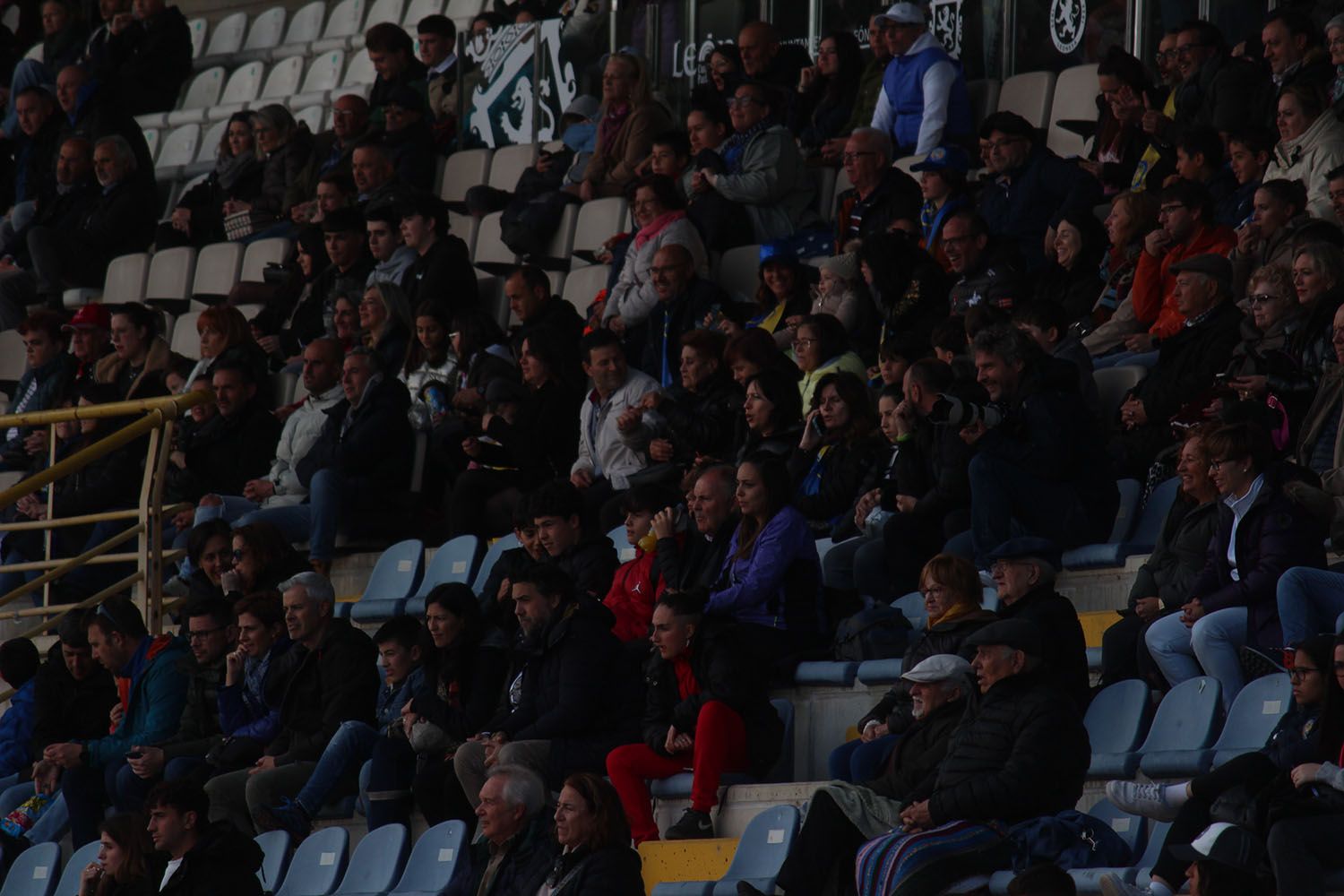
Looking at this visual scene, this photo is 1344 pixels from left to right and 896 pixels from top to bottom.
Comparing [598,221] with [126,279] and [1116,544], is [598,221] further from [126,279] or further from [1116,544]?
[1116,544]

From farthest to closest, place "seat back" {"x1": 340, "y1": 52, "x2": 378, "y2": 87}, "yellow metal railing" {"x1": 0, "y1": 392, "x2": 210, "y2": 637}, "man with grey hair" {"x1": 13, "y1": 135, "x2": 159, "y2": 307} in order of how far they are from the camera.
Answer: "seat back" {"x1": 340, "y1": 52, "x2": 378, "y2": 87} < "man with grey hair" {"x1": 13, "y1": 135, "x2": 159, "y2": 307} < "yellow metal railing" {"x1": 0, "y1": 392, "x2": 210, "y2": 637}

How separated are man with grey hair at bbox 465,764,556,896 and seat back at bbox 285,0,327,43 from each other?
1010cm

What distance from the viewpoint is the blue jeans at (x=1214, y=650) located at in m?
6.73

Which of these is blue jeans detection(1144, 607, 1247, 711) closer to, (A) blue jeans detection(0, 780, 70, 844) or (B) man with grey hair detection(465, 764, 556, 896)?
(B) man with grey hair detection(465, 764, 556, 896)

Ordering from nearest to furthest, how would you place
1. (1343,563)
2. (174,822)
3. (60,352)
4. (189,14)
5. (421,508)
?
1. (1343,563)
2. (174,822)
3. (421,508)
4. (60,352)
5. (189,14)

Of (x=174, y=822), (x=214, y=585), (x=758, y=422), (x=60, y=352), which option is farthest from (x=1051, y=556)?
(x=60, y=352)

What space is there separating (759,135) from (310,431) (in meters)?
2.41

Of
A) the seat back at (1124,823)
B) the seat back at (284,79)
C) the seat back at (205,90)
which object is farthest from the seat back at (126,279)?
the seat back at (1124,823)

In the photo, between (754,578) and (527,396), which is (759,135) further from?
(754,578)

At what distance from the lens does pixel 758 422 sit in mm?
8781

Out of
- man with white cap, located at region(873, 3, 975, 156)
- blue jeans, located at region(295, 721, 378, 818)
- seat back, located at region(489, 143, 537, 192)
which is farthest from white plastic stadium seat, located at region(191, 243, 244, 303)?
→ blue jeans, located at region(295, 721, 378, 818)

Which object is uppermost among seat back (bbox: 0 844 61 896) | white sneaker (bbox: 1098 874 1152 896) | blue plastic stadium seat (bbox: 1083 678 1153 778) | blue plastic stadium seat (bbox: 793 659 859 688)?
white sneaker (bbox: 1098 874 1152 896)

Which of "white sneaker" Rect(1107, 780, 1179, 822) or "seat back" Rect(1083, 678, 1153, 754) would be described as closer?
"white sneaker" Rect(1107, 780, 1179, 822)

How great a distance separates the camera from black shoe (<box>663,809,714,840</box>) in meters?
7.10
